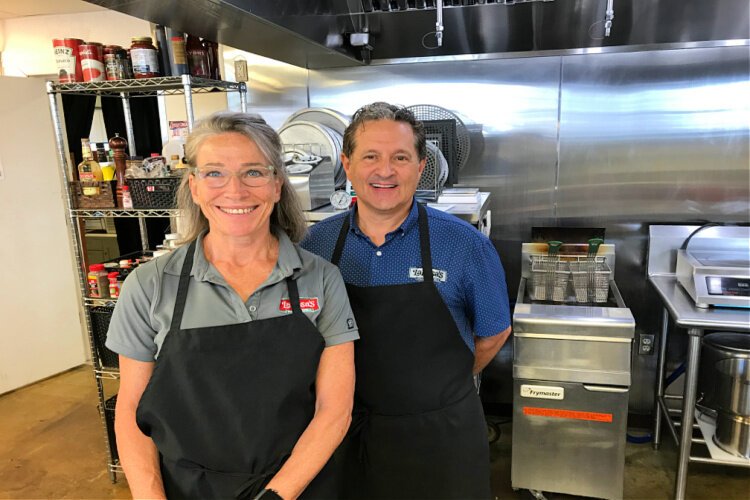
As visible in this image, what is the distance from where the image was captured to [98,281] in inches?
93.6

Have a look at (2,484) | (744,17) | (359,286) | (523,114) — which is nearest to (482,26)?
(523,114)

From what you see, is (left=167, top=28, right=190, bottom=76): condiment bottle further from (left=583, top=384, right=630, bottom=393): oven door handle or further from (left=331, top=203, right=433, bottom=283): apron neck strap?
(left=583, top=384, right=630, bottom=393): oven door handle

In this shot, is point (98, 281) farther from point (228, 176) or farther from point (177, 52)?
point (228, 176)

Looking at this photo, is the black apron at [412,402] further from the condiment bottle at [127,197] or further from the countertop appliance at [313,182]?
the condiment bottle at [127,197]

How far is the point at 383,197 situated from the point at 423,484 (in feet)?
2.75

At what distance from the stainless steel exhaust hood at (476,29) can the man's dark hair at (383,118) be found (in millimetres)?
511

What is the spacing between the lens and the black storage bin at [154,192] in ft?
7.25

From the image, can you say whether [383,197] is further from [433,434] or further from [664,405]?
[664,405]

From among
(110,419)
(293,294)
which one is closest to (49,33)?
(110,419)

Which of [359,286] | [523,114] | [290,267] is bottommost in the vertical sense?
[359,286]

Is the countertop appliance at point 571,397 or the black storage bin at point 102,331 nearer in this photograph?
the countertop appliance at point 571,397

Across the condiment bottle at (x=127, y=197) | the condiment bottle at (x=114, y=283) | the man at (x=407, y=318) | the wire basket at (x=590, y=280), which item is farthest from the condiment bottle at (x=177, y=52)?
the wire basket at (x=590, y=280)

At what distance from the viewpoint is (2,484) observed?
2.57m

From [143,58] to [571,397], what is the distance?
222 cm
